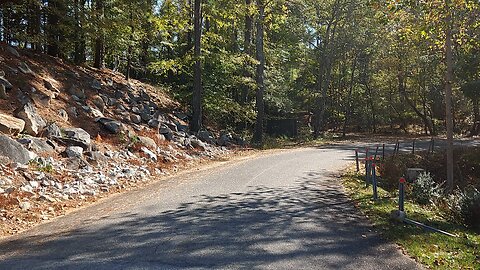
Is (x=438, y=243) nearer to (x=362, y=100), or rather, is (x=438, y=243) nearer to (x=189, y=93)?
(x=189, y=93)

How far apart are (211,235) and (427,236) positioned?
367cm

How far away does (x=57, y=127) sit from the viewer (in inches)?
447

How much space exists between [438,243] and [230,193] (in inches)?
189

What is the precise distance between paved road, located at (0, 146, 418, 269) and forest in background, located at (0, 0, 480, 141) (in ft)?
22.2

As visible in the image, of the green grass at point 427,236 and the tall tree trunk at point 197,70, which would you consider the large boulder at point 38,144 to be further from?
the tall tree trunk at point 197,70

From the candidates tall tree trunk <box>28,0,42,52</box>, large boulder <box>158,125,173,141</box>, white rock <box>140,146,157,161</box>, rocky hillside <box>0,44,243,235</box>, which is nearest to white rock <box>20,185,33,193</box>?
rocky hillside <box>0,44,243,235</box>

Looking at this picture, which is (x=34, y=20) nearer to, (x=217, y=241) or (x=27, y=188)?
(x=27, y=188)

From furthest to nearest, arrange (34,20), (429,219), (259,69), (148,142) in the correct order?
(259,69) → (34,20) → (148,142) → (429,219)

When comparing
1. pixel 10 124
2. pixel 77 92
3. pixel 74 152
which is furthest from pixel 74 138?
pixel 77 92

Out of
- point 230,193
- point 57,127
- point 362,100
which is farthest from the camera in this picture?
point 362,100

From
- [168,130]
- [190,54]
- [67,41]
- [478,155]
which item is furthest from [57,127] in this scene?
[478,155]

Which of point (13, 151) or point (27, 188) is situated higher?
point (13, 151)

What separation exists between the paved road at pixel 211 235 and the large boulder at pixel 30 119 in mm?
3596

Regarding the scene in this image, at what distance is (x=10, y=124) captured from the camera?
9.83 meters
